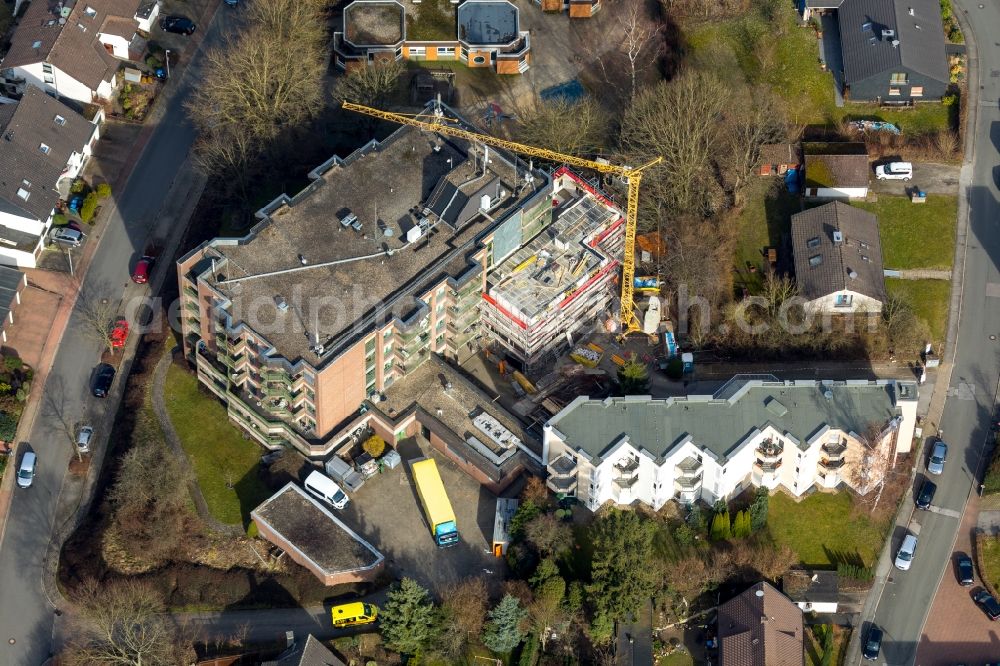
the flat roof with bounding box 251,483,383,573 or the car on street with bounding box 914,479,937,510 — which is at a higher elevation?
the flat roof with bounding box 251,483,383,573

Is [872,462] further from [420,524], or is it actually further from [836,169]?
[420,524]

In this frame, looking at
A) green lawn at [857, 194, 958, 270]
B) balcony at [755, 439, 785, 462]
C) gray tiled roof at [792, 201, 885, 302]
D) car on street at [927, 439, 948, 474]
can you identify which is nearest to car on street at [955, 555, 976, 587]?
car on street at [927, 439, 948, 474]

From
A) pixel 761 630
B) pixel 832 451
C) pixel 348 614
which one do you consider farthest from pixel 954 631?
pixel 348 614

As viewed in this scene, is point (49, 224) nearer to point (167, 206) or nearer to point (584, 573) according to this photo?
point (167, 206)

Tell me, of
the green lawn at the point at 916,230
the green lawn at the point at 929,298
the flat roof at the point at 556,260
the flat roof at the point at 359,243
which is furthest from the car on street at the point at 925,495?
the flat roof at the point at 359,243

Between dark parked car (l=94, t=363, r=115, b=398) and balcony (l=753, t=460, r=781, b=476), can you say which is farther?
dark parked car (l=94, t=363, r=115, b=398)

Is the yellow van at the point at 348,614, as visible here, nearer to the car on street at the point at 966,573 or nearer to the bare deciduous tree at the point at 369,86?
the car on street at the point at 966,573

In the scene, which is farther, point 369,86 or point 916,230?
point 369,86

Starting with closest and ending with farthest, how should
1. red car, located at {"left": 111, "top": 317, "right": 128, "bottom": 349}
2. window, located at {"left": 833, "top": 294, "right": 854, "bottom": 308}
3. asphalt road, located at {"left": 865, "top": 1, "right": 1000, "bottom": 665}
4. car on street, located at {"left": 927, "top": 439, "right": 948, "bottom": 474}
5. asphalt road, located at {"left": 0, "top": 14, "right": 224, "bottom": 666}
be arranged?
1. asphalt road, located at {"left": 0, "top": 14, "right": 224, "bottom": 666}
2. asphalt road, located at {"left": 865, "top": 1, "right": 1000, "bottom": 665}
3. car on street, located at {"left": 927, "top": 439, "right": 948, "bottom": 474}
4. window, located at {"left": 833, "top": 294, "right": 854, "bottom": 308}
5. red car, located at {"left": 111, "top": 317, "right": 128, "bottom": 349}

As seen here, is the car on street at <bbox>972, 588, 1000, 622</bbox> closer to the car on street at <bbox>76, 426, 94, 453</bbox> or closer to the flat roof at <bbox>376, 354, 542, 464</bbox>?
the flat roof at <bbox>376, 354, 542, 464</bbox>
